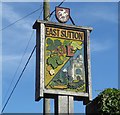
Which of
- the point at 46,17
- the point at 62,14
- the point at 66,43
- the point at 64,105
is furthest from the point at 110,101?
the point at 46,17

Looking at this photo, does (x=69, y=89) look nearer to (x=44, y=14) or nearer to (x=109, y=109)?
(x=109, y=109)

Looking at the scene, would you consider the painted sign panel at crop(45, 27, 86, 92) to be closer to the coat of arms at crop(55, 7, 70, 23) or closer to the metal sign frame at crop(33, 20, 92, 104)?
the metal sign frame at crop(33, 20, 92, 104)

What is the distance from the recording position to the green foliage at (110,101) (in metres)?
16.2

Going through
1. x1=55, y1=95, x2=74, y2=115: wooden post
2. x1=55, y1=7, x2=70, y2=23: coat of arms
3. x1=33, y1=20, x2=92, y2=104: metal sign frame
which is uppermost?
x1=55, y1=7, x2=70, y2=23: coat of arms

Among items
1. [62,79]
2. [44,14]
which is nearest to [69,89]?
[62,79]

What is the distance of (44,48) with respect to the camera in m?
16.4

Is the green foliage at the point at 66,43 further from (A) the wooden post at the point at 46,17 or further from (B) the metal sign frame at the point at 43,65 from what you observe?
(A) the wooden post at the point at 46,17

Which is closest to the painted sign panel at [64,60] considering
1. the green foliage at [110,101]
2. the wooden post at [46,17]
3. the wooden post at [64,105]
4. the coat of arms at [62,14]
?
the wooden post at [64,105]

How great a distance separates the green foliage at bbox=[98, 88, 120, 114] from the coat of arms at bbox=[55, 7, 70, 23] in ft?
10.6

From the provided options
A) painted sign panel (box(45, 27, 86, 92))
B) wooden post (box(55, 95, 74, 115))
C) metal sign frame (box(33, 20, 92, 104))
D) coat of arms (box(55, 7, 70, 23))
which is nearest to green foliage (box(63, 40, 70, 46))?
painted sign panel (box(45, 27, 86, 92))

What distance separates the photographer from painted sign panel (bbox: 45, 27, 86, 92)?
16.2 meters

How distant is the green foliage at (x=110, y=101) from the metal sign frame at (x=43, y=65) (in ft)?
1.66

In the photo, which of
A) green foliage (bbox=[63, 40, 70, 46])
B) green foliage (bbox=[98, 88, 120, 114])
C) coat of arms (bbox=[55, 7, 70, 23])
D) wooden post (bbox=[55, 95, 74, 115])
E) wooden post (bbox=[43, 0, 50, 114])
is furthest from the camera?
wooden post (bbox=[43, 0, 50, 114])

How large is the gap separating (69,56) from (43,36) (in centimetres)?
122
